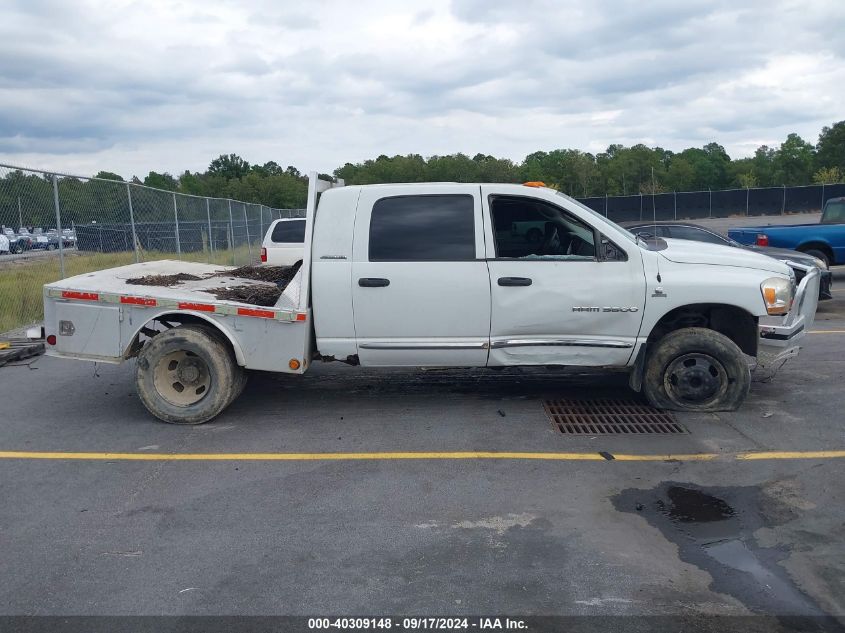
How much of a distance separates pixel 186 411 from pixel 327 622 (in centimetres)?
360

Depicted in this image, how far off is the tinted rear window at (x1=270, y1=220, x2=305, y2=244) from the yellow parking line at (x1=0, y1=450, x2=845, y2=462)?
10102mm

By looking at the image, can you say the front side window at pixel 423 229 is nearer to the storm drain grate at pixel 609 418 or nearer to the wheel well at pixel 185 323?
the wheel well at pixel 185 323

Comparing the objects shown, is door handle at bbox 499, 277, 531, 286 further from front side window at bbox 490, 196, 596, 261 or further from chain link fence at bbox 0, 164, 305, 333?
chain link fence at bbox 0, 164, 305, 333

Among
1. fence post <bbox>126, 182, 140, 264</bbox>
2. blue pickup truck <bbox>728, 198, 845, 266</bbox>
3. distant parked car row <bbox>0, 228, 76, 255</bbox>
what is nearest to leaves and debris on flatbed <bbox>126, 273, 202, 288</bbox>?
distant parked car row <bbox>0, 228, 76, 255</bbox>

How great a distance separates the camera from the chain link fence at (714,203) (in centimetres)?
4256

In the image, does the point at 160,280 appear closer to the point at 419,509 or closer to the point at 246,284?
the point at 246,284

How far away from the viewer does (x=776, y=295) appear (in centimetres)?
644

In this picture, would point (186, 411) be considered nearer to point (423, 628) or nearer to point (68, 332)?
point (68, 332)

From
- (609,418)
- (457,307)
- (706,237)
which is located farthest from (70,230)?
(706,237)

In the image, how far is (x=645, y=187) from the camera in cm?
6550

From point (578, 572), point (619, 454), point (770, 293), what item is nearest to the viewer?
point (578, 572)

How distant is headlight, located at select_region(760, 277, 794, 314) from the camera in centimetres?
642

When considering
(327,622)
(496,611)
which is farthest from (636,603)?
(327,622)

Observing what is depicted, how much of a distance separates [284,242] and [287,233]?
0.23m
